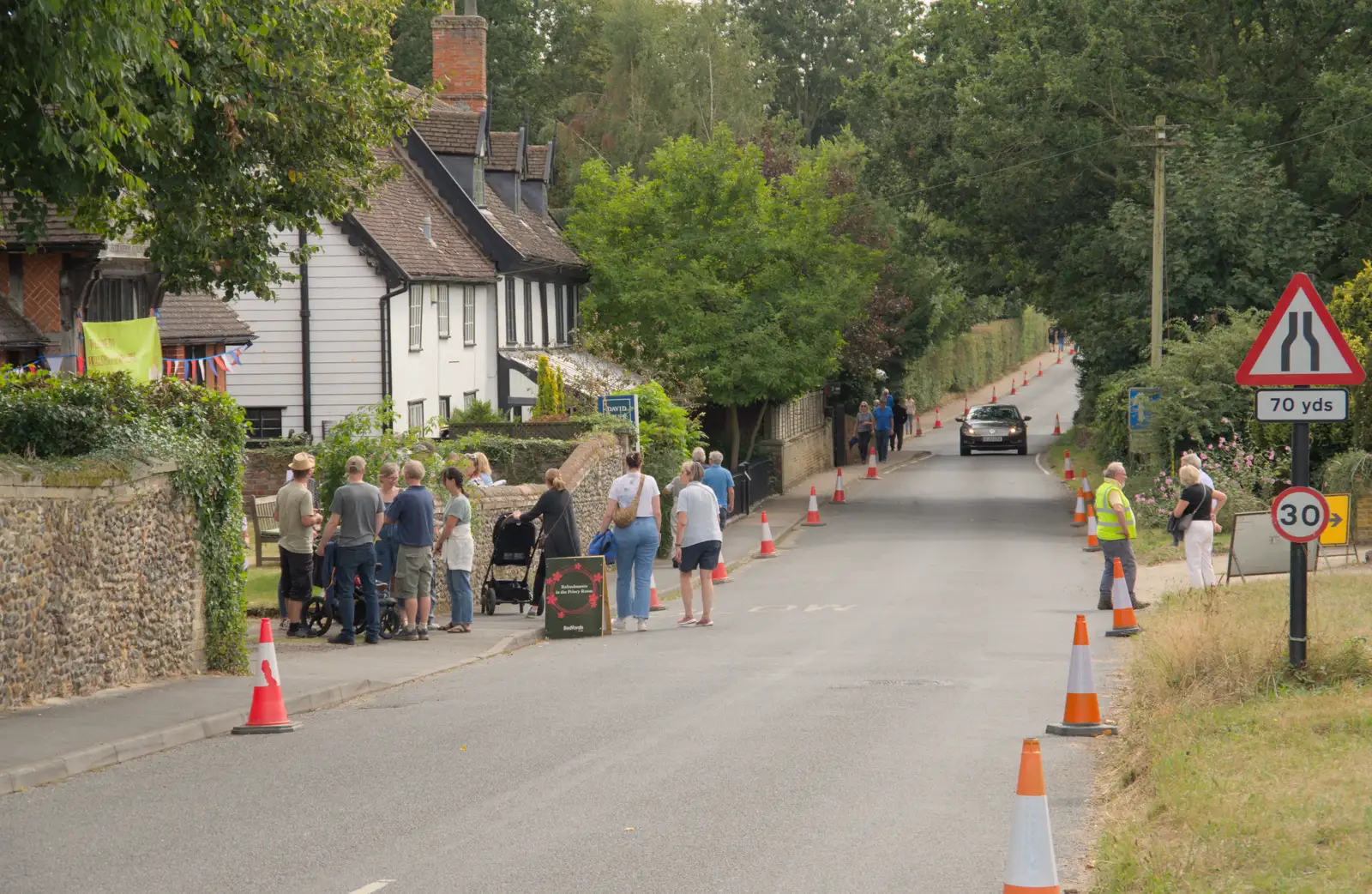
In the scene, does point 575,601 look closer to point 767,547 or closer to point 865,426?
point 767,547

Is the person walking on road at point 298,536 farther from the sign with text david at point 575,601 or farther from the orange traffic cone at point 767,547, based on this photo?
the orange traffic cone at point 767,547

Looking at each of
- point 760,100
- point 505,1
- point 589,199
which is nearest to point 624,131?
point 760,100

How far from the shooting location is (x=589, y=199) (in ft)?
137

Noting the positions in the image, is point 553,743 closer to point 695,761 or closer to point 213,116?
point 695,761

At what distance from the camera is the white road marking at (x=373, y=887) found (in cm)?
755

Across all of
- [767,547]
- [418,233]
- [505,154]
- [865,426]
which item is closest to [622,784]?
[767,547]

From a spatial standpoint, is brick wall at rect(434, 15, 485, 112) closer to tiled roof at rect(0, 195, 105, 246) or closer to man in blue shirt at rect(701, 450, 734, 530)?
man in blue shirt at rect(701, 450, 734, 530)

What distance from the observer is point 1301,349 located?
37.5 ft

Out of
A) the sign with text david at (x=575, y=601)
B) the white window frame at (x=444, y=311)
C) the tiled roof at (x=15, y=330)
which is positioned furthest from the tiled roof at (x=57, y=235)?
the white window frame at (x=444, y=311)

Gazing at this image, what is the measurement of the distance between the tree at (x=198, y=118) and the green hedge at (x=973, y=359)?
5009cm

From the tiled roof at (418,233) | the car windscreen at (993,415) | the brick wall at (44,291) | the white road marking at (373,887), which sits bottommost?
the white road marking at (373,887)

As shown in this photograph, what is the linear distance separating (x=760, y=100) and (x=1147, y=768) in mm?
58141

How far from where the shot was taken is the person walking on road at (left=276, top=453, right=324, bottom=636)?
16922 mm

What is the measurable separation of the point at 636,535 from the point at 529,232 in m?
25.4
